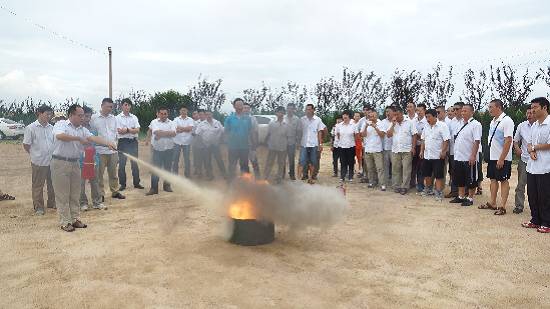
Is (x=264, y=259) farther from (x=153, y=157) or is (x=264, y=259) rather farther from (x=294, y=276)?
(x=153, y=157)

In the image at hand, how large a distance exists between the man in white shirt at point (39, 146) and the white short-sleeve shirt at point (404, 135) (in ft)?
24.7

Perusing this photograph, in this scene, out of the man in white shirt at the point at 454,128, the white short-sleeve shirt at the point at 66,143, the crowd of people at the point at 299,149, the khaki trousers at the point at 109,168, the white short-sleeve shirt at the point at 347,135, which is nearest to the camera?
the white short-sleeve shirt at the point at 66,143

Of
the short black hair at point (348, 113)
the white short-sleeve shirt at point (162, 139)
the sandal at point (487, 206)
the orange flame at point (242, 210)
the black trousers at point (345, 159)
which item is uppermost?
the short black hair at point (348, 113)

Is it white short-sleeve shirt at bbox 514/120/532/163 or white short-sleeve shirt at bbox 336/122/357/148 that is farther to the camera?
white short-sleeve shirt at bbox 336/122/357/148

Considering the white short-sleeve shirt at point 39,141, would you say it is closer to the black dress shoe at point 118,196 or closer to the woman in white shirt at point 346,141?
the black dress shoe at point 118,196

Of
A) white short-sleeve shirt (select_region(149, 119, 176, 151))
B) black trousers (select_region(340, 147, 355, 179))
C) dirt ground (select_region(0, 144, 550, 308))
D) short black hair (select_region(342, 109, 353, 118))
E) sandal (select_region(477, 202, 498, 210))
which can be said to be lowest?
dirt ground (select_region(0, 144, 550, 308))

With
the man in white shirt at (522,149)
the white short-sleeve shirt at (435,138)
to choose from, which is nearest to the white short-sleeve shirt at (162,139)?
the white short-sleeve shirt at (435,138)

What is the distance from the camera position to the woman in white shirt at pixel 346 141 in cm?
1190

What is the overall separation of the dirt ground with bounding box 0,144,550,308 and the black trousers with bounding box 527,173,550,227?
378 mm

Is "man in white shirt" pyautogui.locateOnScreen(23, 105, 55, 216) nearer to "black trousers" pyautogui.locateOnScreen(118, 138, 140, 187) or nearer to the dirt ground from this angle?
the dirt ground

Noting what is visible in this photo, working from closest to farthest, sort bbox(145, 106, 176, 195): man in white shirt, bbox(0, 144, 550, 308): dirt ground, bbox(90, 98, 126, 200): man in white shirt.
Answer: bbox(0, 144, 550, 308): dirt ground, bbox(90, 98, 126, 200): man in white shirt, bbox(145, 106, 176, 195): man in white shirt

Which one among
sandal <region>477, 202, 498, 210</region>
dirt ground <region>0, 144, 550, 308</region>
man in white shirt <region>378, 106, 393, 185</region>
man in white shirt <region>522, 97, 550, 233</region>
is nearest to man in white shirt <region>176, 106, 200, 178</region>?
dirt ground <region>0, 144, 550, 308</region>

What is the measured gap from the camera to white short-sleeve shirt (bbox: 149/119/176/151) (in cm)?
1029

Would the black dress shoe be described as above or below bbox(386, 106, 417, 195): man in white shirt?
below
